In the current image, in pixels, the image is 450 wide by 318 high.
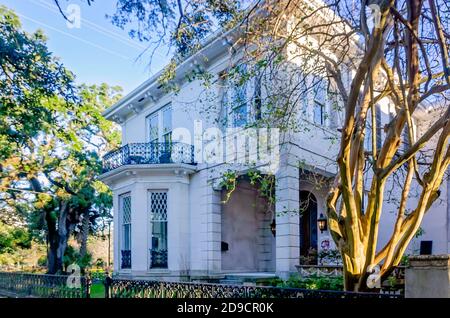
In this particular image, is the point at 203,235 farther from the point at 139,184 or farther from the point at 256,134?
the point at 256,134

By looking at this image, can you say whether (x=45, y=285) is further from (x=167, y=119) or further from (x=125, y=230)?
(x=167, y=119)

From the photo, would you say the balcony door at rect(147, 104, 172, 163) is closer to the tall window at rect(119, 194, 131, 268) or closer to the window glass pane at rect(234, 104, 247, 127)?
the tall window at rect(119, 194, 131, 268)

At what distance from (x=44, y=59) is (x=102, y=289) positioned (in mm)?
3799

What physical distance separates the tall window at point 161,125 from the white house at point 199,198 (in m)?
0.03

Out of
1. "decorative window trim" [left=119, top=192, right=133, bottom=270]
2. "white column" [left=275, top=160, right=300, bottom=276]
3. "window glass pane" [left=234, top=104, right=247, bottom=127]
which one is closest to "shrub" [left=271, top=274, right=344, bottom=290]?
"white column" [left=275, top=160, right=300, bottom=276]

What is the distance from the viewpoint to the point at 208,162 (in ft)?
35.2

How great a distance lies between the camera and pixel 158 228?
36.6 feet

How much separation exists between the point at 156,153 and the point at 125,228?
2.51m

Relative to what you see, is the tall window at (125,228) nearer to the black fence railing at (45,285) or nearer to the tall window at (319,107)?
the black fence railing at (45,285)

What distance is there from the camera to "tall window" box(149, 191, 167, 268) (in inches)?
429

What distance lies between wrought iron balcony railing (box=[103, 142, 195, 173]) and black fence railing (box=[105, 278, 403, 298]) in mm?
5623

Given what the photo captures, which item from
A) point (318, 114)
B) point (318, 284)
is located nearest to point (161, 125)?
point (318, 114)

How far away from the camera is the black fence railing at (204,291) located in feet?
12.2

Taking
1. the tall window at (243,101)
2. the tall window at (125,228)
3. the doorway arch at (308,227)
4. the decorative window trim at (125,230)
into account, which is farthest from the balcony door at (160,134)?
the doorway arch at (308,227)
